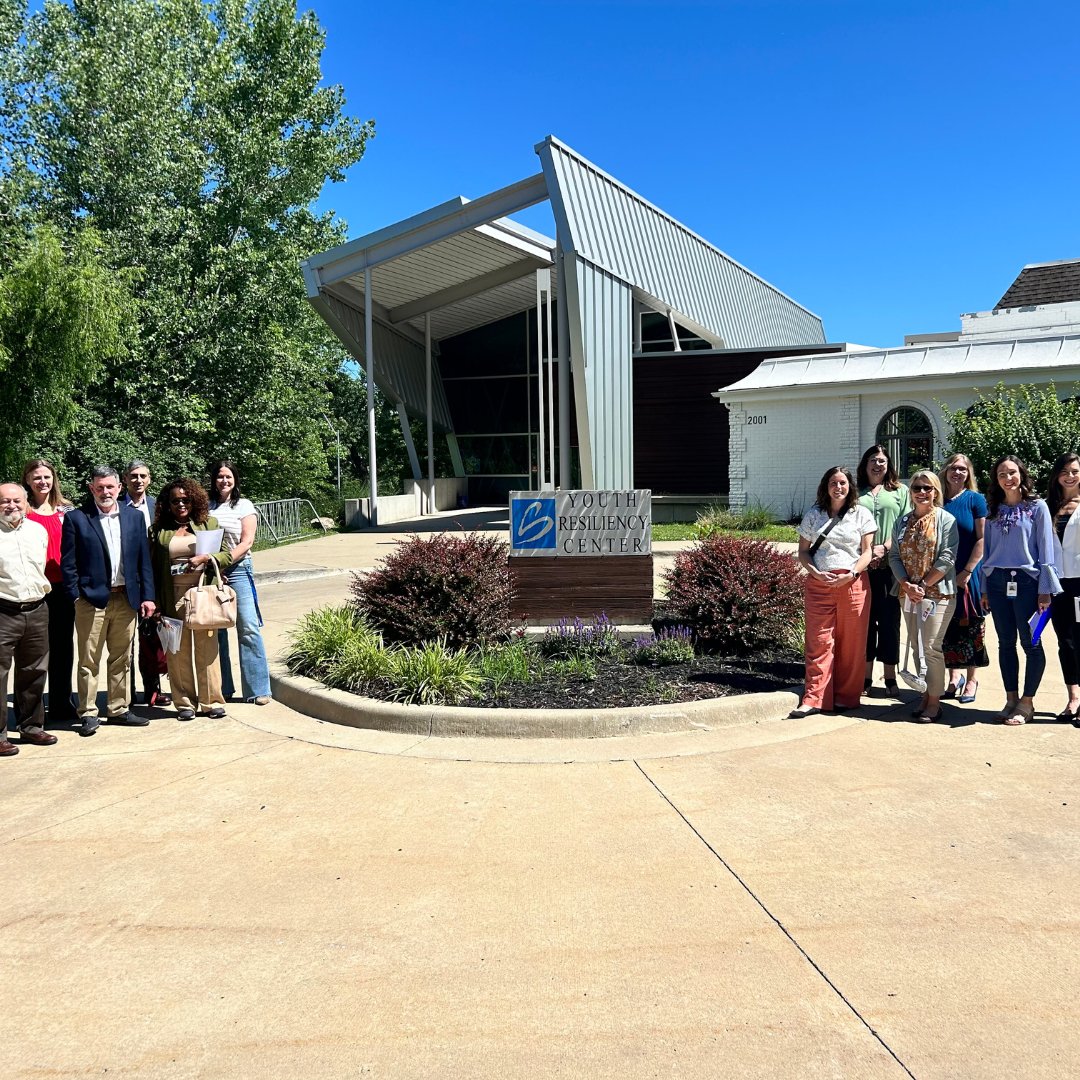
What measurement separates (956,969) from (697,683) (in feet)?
12.2

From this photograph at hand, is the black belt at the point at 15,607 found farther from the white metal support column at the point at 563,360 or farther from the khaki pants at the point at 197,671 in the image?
the white metal support column at the point at 563,360

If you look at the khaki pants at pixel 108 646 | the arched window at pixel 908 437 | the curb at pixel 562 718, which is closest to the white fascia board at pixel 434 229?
the arched window at pixel 908 437

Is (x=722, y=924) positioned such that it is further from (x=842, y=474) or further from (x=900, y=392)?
(x=900, y=392)

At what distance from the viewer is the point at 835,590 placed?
6.55 m

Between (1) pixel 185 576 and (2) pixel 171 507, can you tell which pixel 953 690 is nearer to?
(1) pixel 185 576

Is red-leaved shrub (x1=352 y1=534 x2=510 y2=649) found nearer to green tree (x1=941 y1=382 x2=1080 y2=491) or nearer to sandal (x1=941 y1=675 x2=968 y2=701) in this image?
sandal (x1=941 y1=675 x2=968 y2=701)

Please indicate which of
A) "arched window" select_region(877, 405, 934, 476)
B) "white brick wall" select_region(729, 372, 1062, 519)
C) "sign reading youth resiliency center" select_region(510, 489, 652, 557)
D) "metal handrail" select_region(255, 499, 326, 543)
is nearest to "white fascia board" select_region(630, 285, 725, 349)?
"white brick wall" select_region(729, 372, 1062, 519)

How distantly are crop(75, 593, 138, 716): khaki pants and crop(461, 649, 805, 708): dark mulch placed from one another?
8.36 feet

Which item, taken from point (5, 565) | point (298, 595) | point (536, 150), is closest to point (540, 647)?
point (5, 565)

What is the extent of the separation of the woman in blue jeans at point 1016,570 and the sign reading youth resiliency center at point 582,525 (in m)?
3.38

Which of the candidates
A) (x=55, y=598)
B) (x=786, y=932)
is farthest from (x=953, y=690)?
(x=55, y=598)

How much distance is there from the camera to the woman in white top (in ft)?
21.4

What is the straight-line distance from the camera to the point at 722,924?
144 inches

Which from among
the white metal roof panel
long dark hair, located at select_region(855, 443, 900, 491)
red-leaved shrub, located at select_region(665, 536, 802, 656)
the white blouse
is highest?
the white metal roof panel
